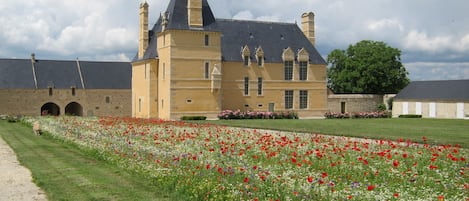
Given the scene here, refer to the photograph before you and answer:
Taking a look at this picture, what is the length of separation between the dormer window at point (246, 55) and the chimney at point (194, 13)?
216 inches

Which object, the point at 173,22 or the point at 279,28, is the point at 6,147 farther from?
the point at 279,28

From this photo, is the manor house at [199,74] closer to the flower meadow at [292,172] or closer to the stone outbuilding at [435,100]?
the stone outbuilding at [435,100]

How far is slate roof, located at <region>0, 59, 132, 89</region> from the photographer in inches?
2292

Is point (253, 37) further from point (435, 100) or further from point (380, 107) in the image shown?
point (435, 100)

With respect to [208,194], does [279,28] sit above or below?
above

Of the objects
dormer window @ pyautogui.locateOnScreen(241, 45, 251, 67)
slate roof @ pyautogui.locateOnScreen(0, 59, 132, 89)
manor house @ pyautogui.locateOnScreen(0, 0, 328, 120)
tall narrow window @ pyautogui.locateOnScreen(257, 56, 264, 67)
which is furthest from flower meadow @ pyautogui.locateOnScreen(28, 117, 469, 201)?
slate roof @ pyautogui.locateOnScreen(0, 59, 132, 89)

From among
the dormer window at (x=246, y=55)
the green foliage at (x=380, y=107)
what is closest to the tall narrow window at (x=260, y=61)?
the dormer window at (x=246, y=55)

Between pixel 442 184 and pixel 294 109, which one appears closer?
pixel 442 184

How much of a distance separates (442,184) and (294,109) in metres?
38.3

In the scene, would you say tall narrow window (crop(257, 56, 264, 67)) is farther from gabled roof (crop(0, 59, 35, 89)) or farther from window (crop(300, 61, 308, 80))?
gabled roof (crop(0, 59, 35, 89))

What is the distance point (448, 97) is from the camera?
166 ft

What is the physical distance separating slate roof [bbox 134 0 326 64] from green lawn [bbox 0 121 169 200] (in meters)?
28.0

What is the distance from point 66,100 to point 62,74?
3.12 metres

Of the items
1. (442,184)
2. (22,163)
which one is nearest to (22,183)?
(22,163)
